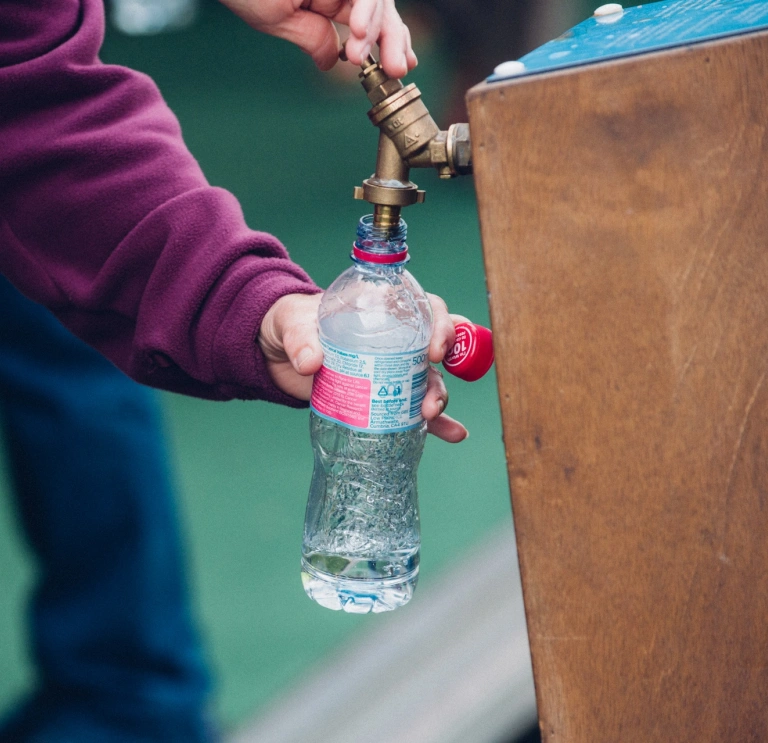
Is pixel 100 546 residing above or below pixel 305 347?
below

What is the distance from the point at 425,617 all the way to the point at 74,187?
1603 millimetres

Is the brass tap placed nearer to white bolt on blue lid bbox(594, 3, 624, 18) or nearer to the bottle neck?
the bottle neck

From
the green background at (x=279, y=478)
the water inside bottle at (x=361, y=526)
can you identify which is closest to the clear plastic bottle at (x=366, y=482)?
the water inside bottle at (x=361, y=526)

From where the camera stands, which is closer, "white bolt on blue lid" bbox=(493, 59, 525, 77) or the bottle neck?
"white bolt on blue lid" bbox=(493, 59, 525, 77)

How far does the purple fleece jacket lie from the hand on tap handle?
168 millimetres

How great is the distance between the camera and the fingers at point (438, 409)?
956 millimetres

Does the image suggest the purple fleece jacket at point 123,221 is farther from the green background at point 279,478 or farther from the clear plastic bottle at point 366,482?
the green background at point 279,478

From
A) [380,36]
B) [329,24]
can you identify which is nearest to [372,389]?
[380,36]

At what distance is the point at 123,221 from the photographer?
109 centimetres

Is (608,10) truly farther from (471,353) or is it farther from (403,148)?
(471,353)

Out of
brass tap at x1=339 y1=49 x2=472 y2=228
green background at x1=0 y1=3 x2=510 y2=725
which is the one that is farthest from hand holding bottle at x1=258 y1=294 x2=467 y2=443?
green background at x1=0 y1=3 x2=510 y2=725

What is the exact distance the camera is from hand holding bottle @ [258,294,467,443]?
0.95 meters

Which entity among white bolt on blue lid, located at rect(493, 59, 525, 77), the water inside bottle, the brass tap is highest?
white bolt on blue lid, located at rect(493, 59, 525, 77)

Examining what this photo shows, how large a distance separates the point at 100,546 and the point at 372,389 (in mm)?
1201
